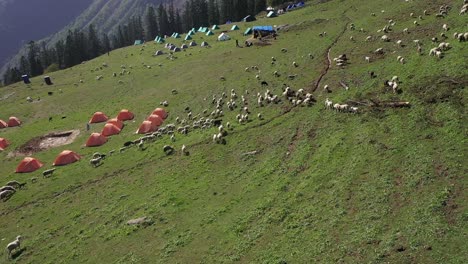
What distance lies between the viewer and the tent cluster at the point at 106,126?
177ft

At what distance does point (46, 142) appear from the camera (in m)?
59.5

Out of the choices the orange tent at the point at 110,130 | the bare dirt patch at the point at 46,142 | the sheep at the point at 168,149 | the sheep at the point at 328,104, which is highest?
the sheep at the point at 328,104

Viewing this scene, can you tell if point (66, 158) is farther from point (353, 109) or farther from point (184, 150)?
point (353, 109)

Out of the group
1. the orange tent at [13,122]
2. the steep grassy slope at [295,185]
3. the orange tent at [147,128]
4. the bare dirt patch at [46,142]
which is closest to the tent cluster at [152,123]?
the orange tent at [147,128]

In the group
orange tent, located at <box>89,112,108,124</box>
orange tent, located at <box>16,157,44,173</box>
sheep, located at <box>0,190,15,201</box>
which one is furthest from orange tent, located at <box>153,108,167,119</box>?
sheep, located at <box>0,190,15,201</box>

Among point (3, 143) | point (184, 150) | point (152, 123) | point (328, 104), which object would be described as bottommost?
point (3, 143)

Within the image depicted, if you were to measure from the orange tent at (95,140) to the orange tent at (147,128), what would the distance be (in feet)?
17.0

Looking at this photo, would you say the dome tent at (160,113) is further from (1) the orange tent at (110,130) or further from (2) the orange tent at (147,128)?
(1) the orange tent at (110,130)

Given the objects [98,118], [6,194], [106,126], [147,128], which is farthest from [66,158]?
[98,118]

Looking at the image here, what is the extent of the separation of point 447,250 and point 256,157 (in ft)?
62.7

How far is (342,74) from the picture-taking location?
157 feet

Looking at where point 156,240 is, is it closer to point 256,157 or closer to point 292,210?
point 292,210

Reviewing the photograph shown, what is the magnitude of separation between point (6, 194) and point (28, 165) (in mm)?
7512

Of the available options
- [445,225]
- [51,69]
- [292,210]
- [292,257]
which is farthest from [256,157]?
[51,69]
